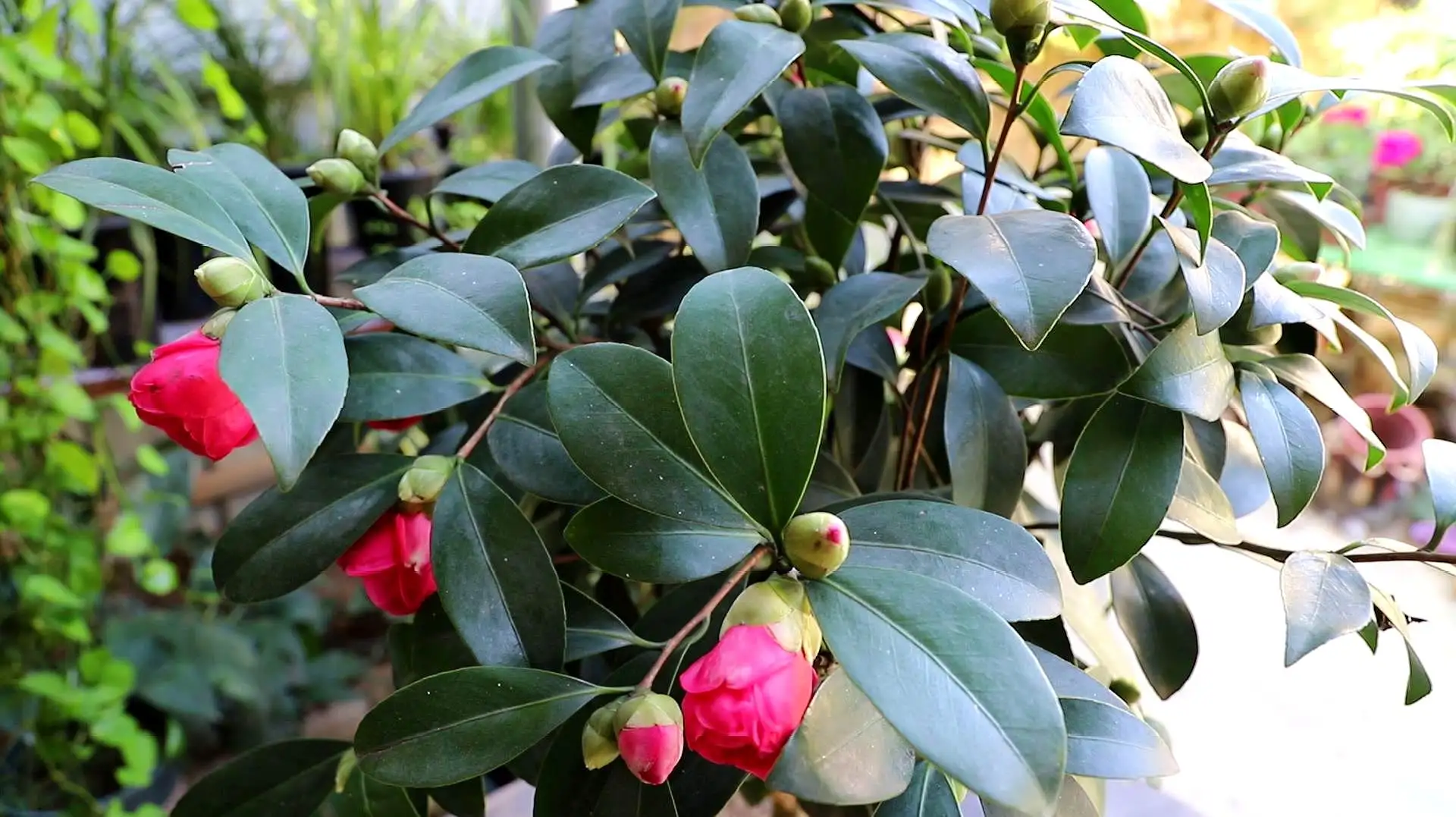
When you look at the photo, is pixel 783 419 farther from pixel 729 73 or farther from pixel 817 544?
pixel 729 73

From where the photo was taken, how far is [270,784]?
0.56 metres

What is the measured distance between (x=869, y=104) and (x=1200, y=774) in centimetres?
79

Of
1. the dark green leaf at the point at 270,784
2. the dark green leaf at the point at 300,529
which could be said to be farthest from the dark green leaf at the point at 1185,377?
the dark green leaf at the point at 270,784

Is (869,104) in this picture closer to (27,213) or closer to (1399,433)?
(27,213)

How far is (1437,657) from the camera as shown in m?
0.96

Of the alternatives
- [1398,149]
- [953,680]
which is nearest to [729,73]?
[953,680]

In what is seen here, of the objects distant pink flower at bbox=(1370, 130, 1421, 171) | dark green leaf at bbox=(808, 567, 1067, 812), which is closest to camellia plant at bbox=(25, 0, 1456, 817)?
dark green leaf at bbox=(808, 567, 1067, 812)

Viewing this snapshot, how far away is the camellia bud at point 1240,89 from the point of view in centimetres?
38

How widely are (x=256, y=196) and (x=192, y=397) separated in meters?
0.12

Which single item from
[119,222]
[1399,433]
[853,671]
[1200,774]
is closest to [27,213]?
[119,222]

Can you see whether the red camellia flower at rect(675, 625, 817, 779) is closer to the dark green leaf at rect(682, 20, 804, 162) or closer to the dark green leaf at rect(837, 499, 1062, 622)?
the dark green leaf at rect(837, 499, 1062, 622)

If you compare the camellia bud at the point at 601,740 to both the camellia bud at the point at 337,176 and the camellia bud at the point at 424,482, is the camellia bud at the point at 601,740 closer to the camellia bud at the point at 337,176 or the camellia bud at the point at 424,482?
the camellia bud at the point at 424,482

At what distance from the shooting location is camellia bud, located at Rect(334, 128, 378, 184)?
504 millimetres

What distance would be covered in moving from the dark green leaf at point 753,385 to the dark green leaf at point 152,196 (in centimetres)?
19
